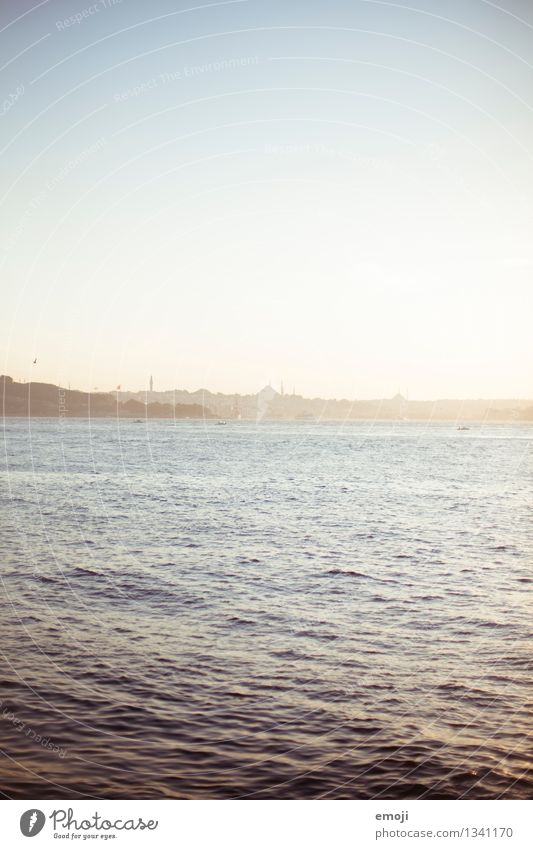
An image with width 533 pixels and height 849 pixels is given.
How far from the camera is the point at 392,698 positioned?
53.5ft

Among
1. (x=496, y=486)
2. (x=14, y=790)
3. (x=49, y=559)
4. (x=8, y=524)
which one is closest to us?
(x=14, y=790)

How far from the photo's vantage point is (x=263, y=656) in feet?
63.2

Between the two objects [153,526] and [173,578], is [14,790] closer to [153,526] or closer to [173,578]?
[173,578]

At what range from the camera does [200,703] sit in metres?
15.7

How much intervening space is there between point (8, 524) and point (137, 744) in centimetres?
2957

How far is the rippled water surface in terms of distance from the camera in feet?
42.2

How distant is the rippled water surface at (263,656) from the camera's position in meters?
12.9

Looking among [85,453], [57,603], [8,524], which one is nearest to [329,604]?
[57,603]

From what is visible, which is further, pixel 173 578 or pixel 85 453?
pixel 85 453

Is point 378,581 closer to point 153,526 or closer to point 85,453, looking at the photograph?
point 153,526

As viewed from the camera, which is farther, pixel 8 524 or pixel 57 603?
pixel 8 524

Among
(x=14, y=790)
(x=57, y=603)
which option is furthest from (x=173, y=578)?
(x=14, y=790)

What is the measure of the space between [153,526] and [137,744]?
28980 millimetres
